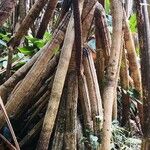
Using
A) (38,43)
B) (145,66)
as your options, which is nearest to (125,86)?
(38,43)

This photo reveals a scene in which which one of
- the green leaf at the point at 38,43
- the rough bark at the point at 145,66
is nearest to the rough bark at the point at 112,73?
the rough bark at the point at 145,66

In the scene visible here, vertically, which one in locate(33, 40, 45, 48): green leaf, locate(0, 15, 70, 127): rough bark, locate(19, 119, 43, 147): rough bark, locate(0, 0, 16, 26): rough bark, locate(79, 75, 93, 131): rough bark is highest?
locate(0, 0, 16, 26): rough bark

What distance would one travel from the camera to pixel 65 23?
2.02m

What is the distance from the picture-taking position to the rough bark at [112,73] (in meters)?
1.67

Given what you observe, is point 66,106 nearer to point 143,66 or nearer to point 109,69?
point 109,69

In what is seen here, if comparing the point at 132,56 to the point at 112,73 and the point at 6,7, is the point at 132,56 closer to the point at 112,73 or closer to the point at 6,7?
the point at 112,73

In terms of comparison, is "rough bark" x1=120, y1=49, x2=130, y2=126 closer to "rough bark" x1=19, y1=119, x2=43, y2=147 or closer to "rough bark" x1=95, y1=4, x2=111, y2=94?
"rough bark" x1=95, y1=4, x2=111, y2=94

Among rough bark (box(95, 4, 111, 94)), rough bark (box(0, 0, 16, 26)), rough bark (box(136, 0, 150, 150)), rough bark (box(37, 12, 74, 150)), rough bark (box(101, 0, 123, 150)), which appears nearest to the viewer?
rough bark (box(136, 0, 150, 150))

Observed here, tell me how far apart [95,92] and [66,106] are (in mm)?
245

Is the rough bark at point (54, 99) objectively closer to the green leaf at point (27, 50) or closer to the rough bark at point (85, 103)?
the rough bark at point (85, 103)

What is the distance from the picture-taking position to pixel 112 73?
5.82 feet

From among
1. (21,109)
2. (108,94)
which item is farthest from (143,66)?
(21,109)

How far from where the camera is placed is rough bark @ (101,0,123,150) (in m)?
1.67

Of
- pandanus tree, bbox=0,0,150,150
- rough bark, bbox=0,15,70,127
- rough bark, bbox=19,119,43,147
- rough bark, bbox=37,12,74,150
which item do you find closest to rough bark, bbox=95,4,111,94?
pandanus tree, bbox=0,0,150,150
